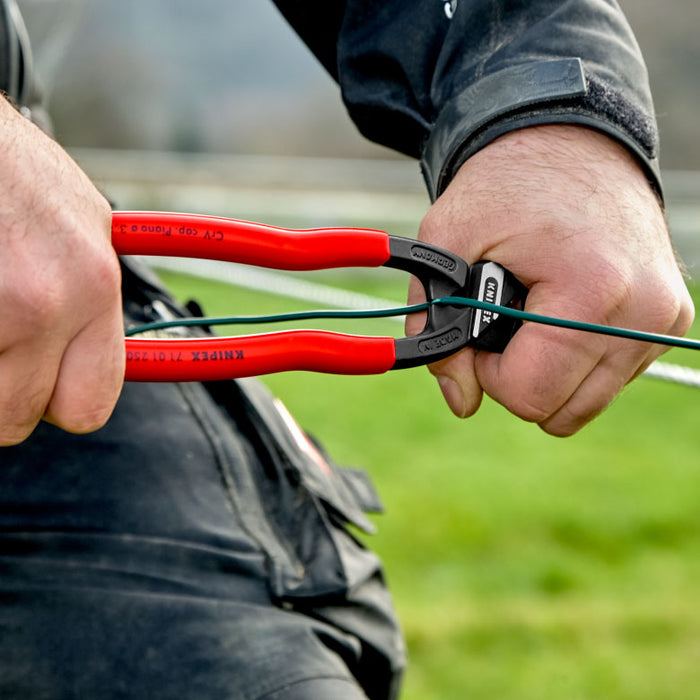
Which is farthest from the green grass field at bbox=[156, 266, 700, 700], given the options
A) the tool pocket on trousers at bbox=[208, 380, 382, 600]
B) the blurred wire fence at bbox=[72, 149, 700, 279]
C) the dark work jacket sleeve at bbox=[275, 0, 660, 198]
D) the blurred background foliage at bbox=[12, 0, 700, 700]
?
the blurred wire fence at bbox=[72, 149, 700, 279]

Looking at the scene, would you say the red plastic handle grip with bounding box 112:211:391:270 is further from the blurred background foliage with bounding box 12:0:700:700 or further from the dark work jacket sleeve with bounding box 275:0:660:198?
the blurred background foliage with bounding box 12:0:700:700

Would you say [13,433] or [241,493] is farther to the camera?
[241,493]

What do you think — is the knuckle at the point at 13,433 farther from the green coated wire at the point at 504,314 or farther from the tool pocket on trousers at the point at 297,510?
the tool pocket on trousers at the point at 297,510

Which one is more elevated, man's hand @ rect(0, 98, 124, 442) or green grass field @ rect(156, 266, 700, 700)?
man's hand @ rect(0, 98, 124, 442)

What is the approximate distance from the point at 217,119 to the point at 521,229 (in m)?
12.8

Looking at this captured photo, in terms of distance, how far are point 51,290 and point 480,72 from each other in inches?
16.2

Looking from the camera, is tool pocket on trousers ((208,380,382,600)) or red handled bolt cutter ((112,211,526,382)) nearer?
red handled bolt cutter ((112,211,526,382))

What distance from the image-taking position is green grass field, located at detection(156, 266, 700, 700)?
5.36 ft

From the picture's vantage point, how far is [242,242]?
0.58m

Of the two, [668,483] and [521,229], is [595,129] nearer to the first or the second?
[521,229]

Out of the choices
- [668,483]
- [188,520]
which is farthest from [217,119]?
[188,520]

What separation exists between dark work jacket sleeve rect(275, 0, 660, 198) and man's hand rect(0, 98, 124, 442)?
333 mm

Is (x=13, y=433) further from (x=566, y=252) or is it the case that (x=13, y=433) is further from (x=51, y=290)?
(x=566, y=252)

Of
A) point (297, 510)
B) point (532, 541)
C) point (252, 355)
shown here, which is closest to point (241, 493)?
point (297, 510)
